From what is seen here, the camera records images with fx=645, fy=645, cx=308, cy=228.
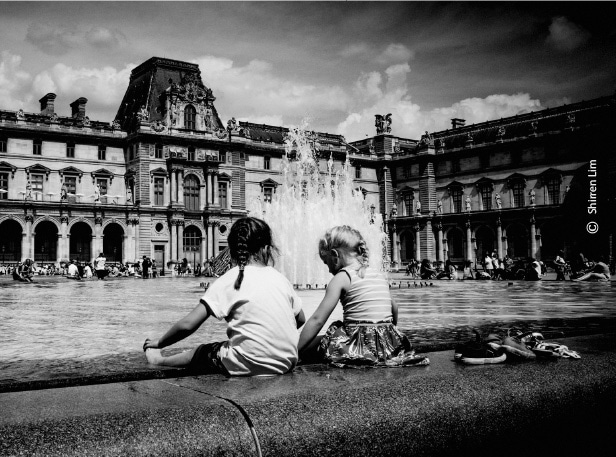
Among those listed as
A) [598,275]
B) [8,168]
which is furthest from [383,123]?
[598,275]

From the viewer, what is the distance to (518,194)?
59.8 m

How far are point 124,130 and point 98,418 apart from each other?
57.6 meters

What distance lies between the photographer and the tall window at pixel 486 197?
2446 inches

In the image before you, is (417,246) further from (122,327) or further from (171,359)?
(171,359)

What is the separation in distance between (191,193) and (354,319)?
53.8m

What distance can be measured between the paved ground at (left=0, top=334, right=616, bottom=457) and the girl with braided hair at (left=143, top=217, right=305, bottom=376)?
0.54 feet

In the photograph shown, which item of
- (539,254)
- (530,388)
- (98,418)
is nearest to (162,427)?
(98,418)

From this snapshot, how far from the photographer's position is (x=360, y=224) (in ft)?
111

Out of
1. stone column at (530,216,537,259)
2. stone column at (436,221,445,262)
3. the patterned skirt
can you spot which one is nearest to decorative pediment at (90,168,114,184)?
stone column at (436,221,445,262)

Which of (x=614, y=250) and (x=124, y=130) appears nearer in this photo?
(x=614, y=250)

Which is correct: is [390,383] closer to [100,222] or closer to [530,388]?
[530,388]

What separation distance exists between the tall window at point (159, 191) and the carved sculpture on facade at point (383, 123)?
28.2m

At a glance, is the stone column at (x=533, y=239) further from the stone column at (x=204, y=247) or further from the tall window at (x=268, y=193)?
the stone column at (x=204, y=247)

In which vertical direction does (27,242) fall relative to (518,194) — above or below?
below
